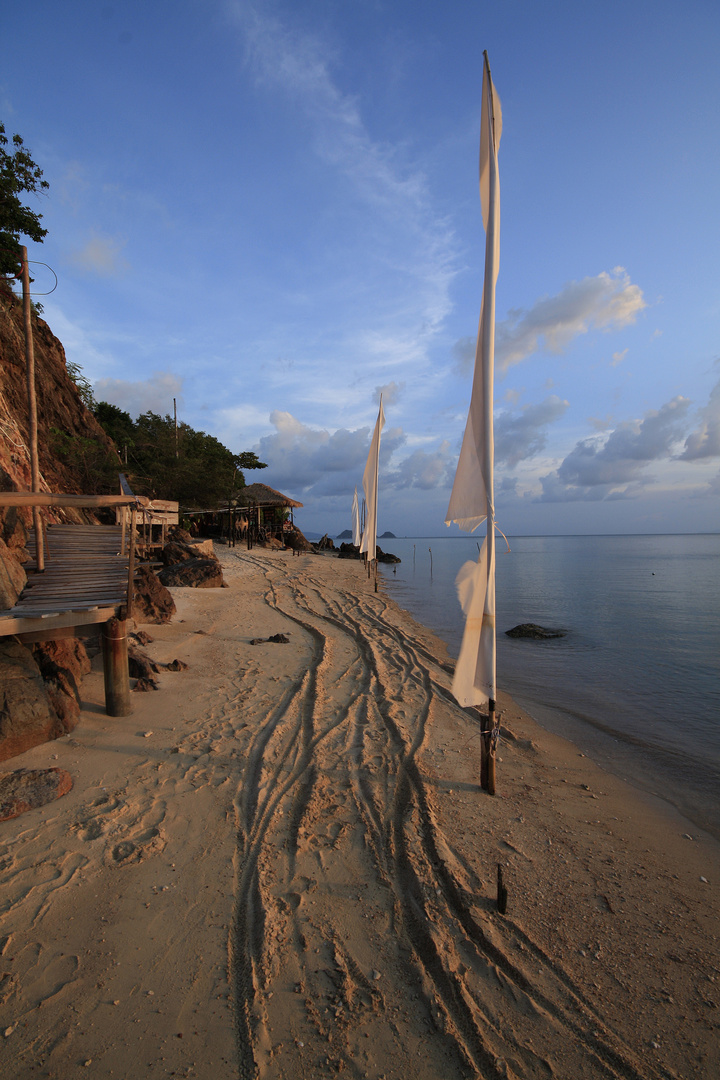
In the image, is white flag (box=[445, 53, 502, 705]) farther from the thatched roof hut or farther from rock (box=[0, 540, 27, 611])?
the thatched roof hut

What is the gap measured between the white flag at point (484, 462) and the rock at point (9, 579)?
5.05 metres

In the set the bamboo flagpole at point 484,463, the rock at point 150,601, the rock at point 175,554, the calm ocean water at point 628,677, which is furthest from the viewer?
the rock at point 175,554

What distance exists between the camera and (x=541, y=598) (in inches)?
889

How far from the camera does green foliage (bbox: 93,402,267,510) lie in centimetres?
2302

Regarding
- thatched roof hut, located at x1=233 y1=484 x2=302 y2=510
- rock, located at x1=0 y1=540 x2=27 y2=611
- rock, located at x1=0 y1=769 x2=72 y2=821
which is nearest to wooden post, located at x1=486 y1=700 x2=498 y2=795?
rock, located at x1=0 y1=769 x2=72 y2=821

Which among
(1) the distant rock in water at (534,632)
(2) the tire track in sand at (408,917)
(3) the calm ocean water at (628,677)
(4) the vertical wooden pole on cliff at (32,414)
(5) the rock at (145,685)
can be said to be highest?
(4) the vertical wooden pole on cliff at (32,414)

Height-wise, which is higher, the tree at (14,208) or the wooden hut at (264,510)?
the tree at (14,208)

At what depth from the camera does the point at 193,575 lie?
1461 cm

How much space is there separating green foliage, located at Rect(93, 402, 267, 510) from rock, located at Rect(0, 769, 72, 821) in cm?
1584

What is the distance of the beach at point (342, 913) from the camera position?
230cm

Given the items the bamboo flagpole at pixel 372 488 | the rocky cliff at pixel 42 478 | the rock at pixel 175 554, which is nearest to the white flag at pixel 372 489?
the bamboo flagpole at pixel 372 488

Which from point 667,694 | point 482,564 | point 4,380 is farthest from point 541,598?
point 4,380

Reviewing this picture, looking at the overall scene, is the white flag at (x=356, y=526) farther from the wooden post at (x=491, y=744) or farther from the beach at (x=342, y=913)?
the wooden post at (x=491, y=744)

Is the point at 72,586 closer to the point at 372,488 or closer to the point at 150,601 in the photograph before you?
the point at 150,601
